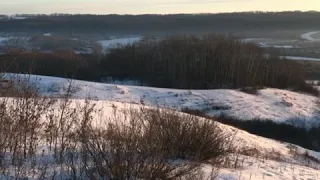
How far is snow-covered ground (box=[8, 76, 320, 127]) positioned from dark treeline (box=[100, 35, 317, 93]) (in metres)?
12.4

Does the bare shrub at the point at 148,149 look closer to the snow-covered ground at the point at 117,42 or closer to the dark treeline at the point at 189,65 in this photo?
the dark treeline at the point at 189,65

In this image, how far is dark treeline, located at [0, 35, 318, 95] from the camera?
56.1 m

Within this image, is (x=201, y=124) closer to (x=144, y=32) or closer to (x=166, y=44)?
(x=166, y=44)

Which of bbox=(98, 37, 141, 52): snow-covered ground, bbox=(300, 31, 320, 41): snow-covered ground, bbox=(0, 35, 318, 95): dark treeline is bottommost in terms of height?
bbox=(300, 31, 320, 41): snow-covered ground

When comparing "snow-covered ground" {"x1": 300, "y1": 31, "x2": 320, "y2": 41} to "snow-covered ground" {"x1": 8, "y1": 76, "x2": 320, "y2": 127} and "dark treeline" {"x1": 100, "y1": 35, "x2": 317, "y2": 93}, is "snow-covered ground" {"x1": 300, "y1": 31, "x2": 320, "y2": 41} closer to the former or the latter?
"dark treeline" {"x1": 100, "y1": 35, "x2": 317, "y2": 93}

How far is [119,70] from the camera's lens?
228ft

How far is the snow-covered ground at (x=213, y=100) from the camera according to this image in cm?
3466

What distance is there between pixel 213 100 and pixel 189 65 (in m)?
24.0

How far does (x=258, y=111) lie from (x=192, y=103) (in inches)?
184

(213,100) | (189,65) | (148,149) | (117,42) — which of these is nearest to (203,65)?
(189,65)

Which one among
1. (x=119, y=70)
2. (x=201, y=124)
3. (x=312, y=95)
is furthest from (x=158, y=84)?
(x=201, y=124)

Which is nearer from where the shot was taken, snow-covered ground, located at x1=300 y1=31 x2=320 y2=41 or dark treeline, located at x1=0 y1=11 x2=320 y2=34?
snow-covered ground, located at x1=300 y1=31 x2=320 y2=41

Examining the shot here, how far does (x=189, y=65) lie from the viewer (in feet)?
202

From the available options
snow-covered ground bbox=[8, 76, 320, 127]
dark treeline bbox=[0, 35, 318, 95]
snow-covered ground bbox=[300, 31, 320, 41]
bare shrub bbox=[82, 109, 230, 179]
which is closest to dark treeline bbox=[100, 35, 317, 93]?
dark treeline bbox=[0, 35, 318, 95]
